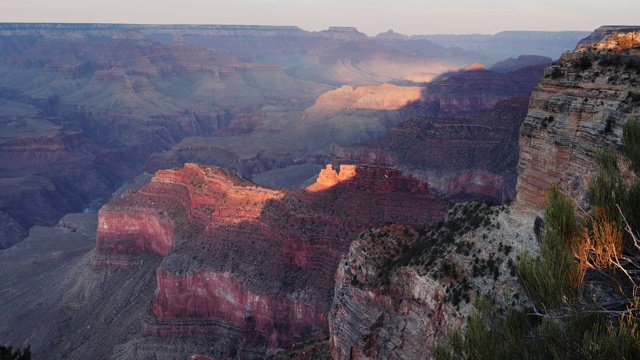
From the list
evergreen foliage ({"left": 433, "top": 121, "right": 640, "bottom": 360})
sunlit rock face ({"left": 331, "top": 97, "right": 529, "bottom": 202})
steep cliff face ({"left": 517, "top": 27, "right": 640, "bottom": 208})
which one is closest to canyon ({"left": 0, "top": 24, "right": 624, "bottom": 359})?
steep cliff face ({"left": 517, "top": 27, "right": 640, "bottom": 208})

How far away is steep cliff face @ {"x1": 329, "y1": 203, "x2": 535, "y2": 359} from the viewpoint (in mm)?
17078

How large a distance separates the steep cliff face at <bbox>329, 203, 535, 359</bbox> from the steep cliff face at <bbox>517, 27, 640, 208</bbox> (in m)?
2.02

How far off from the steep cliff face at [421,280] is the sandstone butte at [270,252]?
12.2 m

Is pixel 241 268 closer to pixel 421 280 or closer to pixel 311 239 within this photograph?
pixel 311 239

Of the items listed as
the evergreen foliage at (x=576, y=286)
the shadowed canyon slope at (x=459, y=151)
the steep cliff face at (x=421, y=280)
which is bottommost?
the shadowed canyon slope at (x=459, y=151)

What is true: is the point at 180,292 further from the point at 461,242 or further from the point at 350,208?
the point at 461,242

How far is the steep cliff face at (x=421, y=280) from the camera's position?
17.1 meters

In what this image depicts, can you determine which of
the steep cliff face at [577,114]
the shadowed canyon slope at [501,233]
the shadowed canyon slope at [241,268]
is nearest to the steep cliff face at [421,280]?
the shadowed canyon slope at [501,233]

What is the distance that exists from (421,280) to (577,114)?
301 inches

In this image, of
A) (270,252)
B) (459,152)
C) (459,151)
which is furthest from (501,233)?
(459,151)

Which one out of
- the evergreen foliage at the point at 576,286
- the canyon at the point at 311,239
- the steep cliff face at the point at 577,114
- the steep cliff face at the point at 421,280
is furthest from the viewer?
the canyon at the point at 311,239

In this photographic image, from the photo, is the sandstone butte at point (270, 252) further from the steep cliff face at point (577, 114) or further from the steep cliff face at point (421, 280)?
the steep cliff face at point (577, 114)

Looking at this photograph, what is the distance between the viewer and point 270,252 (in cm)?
3925

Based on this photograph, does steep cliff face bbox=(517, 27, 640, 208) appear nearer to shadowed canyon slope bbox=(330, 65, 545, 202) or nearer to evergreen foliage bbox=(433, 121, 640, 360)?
evergreen foliage bbox=(433, 121, 640, 360)
